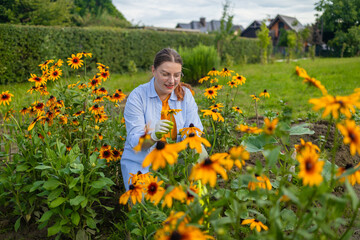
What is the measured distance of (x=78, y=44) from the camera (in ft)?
32.3

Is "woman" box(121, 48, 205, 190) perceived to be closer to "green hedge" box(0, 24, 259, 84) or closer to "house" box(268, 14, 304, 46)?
"green hedge" box(0, 24, 259, 84)

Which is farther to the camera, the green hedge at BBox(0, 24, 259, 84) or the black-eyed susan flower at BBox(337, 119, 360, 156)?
the green hedge at BBox(0, 24, 259, 84)

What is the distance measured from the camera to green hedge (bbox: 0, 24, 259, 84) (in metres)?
8.05

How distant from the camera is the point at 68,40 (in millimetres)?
9656

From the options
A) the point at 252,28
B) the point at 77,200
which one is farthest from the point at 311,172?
the point at 252,28

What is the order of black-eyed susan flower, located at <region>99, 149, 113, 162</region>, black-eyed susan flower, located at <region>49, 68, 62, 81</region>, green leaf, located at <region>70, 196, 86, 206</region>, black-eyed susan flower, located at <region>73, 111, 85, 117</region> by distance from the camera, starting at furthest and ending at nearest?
black-eyed susan flower, located at <region>49, 68, 62, 81</region>
black-eyed susan flower, located at <region>73, 111, 85, 117</region>
black-eyed susan flower, located at <region>99, 149, 113, 162</region>
green leaf, located at <region>70, 196, 86, 206</region>

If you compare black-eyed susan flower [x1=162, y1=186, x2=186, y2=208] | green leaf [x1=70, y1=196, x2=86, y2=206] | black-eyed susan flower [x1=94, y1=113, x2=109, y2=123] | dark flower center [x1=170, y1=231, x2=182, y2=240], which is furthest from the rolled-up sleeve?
dark flower center [x1=170, y1=231, x2=182, y2=240]

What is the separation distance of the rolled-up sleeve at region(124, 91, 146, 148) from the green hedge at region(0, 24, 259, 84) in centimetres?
393

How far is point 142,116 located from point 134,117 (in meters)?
0.07

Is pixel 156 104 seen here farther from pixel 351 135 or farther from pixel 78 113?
pixel 351 135

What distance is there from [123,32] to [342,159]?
9.81m

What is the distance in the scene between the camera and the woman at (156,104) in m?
2.05

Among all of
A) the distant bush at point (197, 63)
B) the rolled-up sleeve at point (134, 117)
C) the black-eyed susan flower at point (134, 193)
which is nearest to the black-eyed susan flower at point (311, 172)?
the black-eyed susan flower at point (134, 193)

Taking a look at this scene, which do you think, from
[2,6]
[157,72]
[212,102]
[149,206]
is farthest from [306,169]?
[2,6]
